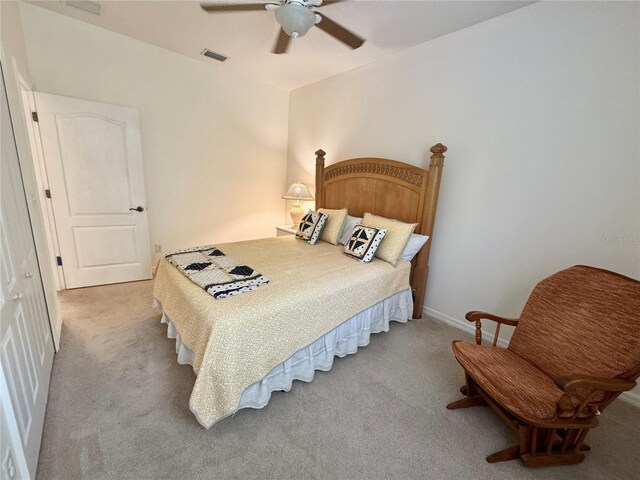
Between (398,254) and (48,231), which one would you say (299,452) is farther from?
(48,231)

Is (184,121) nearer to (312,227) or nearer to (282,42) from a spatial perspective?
(282,42)

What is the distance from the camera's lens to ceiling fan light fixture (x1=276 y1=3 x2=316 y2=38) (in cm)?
167

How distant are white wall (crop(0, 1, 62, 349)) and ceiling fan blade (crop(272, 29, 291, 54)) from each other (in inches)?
68.1

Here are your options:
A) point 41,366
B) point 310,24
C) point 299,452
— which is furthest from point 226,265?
point 310,24

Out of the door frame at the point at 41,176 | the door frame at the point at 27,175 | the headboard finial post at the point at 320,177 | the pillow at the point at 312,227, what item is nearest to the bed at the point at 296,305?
the pillow at the point at 312,227

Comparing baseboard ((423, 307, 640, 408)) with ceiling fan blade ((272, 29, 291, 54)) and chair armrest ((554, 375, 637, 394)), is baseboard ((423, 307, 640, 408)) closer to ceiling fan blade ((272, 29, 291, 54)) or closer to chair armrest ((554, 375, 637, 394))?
chair armrest ((554, 375, 637, 394))

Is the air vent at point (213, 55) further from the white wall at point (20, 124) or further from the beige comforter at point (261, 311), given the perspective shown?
the beige comforter at point (261, 311)

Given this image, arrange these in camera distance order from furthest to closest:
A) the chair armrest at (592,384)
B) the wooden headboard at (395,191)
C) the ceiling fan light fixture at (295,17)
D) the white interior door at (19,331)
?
the wooden headboard at (395,191), the ceiling fan light fixture at (295,17), the chair armrest at (592,384), the white interior door at (19,331)

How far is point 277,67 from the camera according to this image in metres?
3.64

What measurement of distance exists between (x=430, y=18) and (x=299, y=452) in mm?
3304

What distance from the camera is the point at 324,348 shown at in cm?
209

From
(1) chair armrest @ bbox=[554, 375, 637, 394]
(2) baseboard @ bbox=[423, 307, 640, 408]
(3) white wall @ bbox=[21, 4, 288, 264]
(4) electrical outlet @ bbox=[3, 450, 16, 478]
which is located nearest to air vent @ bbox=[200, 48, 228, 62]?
(3) white wall @ bbox=[21, 4, 288, 264]

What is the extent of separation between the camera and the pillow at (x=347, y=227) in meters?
3.18

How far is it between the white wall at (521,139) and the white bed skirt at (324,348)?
67 cm
